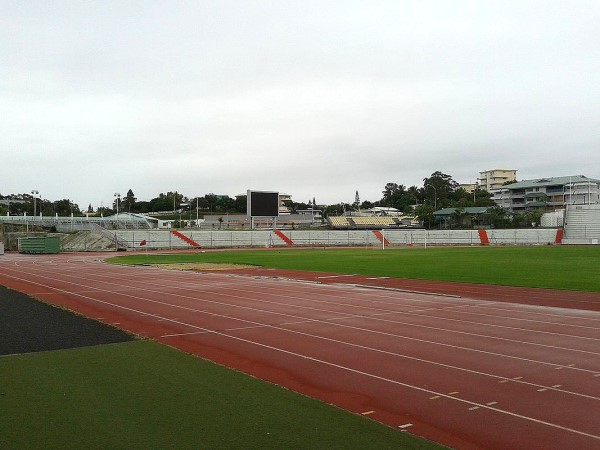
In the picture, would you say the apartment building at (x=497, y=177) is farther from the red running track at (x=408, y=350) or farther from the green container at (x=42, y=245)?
the red running track at (x=408, y=350)

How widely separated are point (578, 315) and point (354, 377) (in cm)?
1053

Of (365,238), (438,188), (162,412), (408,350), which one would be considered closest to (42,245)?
(365,238)

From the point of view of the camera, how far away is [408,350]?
12.1 m

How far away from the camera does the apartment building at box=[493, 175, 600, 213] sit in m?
122

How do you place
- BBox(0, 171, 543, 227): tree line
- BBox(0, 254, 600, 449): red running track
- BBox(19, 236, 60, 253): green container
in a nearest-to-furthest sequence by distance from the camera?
BBox(0, 254, 600, 449): red running track → BBox(19, 236, 60, 253): green container → BBox(0, 171, 543, 227): tree line

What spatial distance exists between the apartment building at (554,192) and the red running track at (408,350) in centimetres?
11250

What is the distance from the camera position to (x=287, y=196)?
192875 millimetres

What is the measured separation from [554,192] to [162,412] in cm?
13207

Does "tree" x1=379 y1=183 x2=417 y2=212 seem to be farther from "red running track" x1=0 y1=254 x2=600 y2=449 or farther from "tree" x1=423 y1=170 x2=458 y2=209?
"red running track" x1=0 y1=254 x2=600 y2=449

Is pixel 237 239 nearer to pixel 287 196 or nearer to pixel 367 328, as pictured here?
pixel 367 328

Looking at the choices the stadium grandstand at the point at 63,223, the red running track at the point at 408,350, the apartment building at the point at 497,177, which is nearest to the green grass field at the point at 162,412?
the red running track at the point at 408,350

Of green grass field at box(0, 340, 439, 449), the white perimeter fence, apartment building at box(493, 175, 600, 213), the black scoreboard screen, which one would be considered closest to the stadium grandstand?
the white perimeter fence

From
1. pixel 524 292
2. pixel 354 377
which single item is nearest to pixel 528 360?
pixel 354 377

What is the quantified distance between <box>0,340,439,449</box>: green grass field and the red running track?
67cm
